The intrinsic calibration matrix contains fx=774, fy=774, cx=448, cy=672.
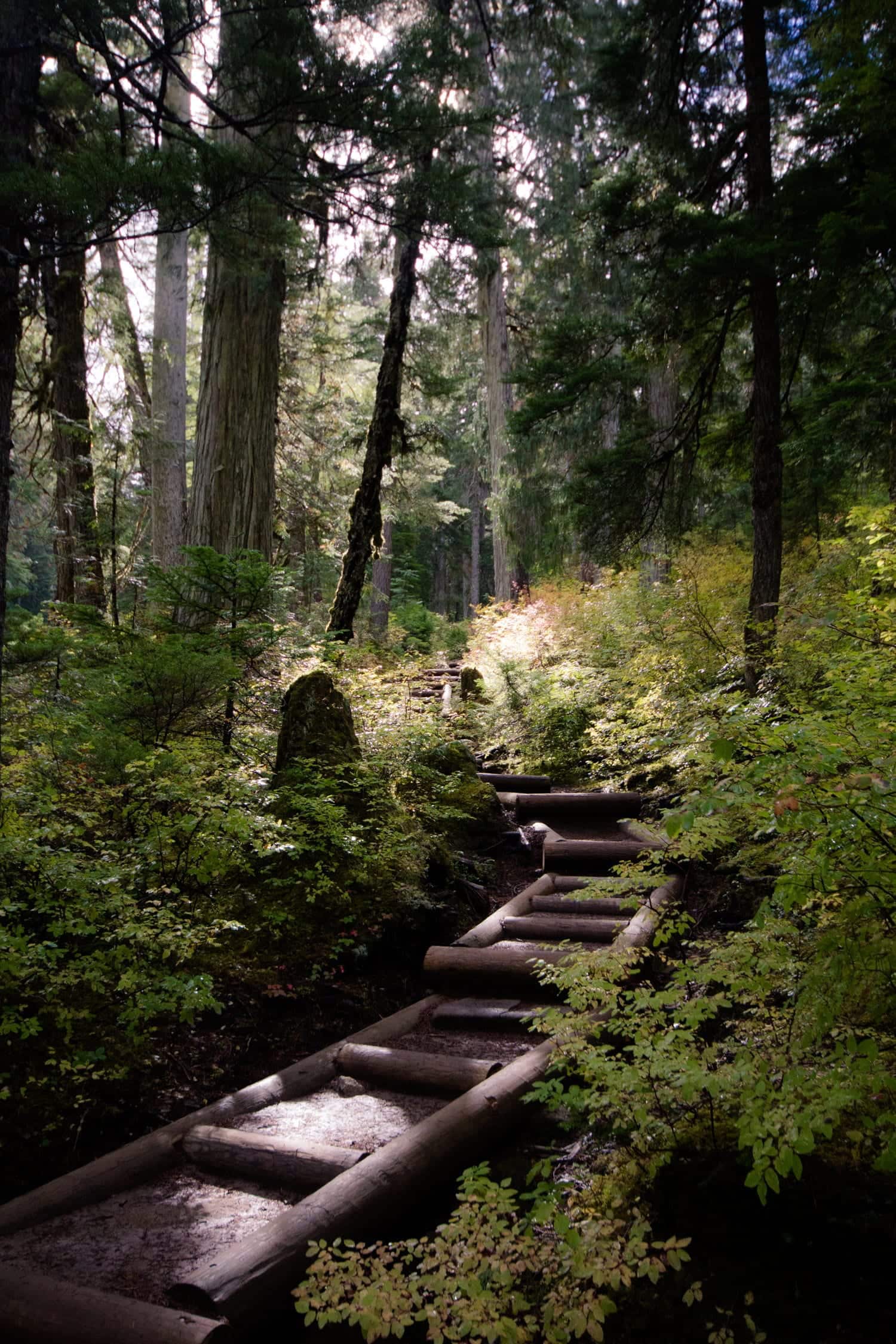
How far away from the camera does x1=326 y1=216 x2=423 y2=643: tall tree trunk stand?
37.4 ft

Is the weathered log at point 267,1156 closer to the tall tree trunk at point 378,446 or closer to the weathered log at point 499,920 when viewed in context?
the weathered log at point 499,920

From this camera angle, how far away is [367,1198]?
297cm

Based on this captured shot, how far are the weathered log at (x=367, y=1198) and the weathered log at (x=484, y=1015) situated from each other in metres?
0.89

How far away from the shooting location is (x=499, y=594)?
19.1 m

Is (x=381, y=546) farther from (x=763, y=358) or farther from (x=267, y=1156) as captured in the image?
(x=267, y=1156)

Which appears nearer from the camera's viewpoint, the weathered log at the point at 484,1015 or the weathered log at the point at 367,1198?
the weathered log at the point at 367,1198

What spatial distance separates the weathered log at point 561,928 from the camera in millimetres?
5797

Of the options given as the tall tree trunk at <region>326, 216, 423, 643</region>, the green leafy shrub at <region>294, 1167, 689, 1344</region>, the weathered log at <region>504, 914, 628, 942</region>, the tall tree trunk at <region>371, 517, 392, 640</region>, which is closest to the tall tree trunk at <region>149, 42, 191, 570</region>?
the tall tree trunk at <region>326, 216, 423, 643</region>

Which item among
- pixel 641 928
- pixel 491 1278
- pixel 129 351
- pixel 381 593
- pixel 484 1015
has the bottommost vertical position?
pixel 484 1015

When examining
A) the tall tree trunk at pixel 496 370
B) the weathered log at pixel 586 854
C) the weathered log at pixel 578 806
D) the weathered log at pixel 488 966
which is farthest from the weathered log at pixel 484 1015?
the tall tree trunk at pixel 496 370

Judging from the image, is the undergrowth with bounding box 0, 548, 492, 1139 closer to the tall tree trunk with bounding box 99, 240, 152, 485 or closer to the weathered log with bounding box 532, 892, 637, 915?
the weathered log with bounding box 532, 892, 637, 915

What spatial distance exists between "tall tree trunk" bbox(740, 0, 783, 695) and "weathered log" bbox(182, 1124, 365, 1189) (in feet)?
20.2

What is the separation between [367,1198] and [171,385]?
51.3 ft

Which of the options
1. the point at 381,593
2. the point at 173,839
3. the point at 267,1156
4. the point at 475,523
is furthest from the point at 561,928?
the point at 475,523
